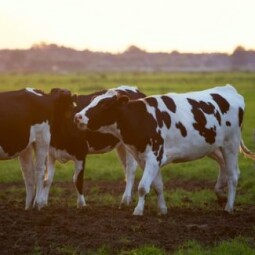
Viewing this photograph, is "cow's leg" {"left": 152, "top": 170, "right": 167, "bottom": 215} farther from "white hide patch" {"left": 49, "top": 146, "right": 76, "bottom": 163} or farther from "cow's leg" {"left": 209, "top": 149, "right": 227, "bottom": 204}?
"white hide patch" {"left": 49, "top": 146, "right": 76, "bottom": 163}

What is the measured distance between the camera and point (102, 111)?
11.3 m

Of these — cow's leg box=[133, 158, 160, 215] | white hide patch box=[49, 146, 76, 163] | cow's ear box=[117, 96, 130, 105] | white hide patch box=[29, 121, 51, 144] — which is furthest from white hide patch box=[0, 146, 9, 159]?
cow's leg box=[133, 158, 160, 215]

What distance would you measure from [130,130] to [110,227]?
1976mm

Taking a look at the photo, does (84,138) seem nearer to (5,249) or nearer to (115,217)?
(115,217)

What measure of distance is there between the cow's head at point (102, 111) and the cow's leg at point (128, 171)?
2.20 m

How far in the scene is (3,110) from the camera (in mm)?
11773

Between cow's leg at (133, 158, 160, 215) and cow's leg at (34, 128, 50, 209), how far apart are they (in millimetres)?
1970

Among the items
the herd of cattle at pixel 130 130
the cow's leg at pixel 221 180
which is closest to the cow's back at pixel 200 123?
the herd of cattle at pixel 130 130

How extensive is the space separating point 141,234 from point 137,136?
2252 mm

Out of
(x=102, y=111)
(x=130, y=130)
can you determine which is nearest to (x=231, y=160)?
(x=130, y=130)

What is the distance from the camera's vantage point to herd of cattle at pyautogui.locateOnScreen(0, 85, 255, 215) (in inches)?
446

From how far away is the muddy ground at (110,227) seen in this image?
8.88 metres

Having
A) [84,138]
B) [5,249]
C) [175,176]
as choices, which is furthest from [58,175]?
[5,249]

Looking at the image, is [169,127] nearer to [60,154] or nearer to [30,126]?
[30,126]
